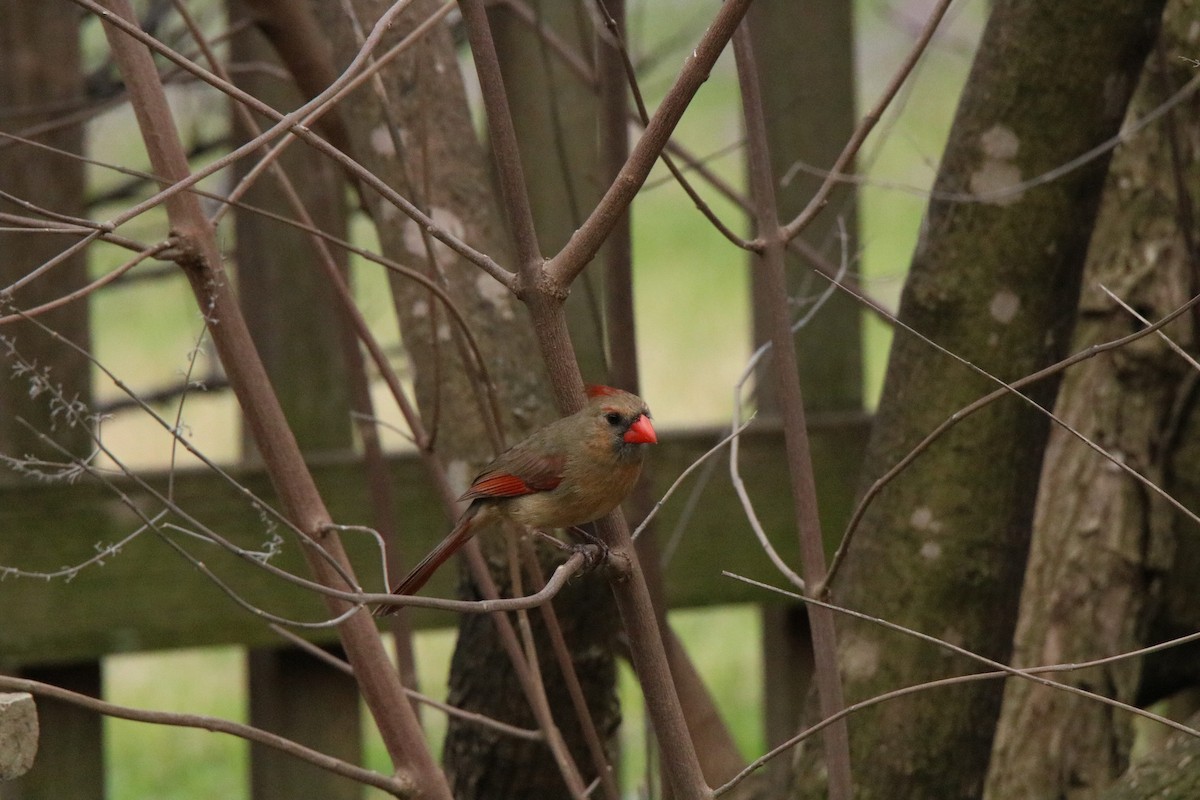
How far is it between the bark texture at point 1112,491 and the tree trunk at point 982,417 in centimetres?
54

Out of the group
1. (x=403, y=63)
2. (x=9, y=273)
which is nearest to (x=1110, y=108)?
(x=403, y=63)

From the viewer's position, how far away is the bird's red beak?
2646 mm

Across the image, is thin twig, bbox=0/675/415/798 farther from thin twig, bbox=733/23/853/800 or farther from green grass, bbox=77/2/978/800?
green grass, bbox=77/2/978/800

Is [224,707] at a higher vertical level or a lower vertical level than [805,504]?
higher

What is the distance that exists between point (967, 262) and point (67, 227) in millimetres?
1649

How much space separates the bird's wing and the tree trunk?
63cm

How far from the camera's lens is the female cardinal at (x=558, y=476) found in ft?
8.50

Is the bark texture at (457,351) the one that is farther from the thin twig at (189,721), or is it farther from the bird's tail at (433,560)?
the thin twig at (189,721)

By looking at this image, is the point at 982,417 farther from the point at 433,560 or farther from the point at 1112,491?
the point at 433,560

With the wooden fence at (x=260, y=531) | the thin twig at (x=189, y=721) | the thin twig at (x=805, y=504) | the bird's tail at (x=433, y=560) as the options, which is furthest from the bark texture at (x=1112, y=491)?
the thin twig at (x=189, y=721)

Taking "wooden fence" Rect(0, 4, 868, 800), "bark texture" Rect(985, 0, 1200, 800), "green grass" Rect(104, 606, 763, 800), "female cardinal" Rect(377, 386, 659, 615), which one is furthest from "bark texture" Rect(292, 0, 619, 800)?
"green grass" Rect(104, 606, 763, 800)

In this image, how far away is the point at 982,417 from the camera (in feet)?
8.73

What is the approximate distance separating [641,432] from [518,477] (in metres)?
0.25

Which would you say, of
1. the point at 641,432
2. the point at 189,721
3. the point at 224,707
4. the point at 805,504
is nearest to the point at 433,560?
the point at 641,432
